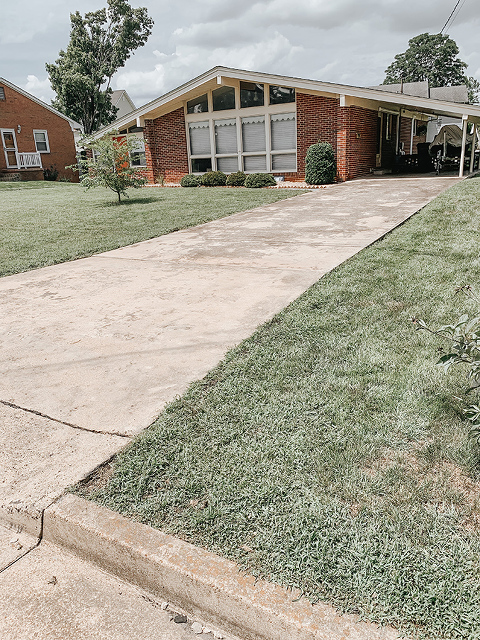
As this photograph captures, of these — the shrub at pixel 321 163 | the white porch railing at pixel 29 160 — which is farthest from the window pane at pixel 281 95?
the white porch railing at pixel 29 160

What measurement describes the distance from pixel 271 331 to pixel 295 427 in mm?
1290

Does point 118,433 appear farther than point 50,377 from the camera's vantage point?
No

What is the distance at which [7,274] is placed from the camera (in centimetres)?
598

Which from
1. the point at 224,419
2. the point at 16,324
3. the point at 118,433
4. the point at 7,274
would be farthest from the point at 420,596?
the point at 7,274

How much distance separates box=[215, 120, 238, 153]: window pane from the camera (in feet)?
59.4

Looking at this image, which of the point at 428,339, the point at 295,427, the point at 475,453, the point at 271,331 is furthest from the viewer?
the point at 271,331

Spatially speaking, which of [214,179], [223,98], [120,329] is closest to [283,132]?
[223,98]

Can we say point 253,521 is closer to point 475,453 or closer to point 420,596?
point 420,596

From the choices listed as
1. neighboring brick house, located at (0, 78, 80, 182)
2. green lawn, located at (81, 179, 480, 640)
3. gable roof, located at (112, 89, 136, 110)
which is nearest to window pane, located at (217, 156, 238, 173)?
neighboring brick house, located at (0, 78, 80, 182)

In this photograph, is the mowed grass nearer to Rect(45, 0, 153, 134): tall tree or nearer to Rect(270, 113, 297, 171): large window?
Rect(270, 113, 297, 171): large window

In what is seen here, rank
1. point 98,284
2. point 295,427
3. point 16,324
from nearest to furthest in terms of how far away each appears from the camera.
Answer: point 295,427
point 16,324
point 98,284

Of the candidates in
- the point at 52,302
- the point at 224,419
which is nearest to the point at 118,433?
the point at 224,419

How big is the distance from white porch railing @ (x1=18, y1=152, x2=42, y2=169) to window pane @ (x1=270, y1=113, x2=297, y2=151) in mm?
16591

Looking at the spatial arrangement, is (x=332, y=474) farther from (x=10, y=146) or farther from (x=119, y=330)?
(x=10, y=146)
